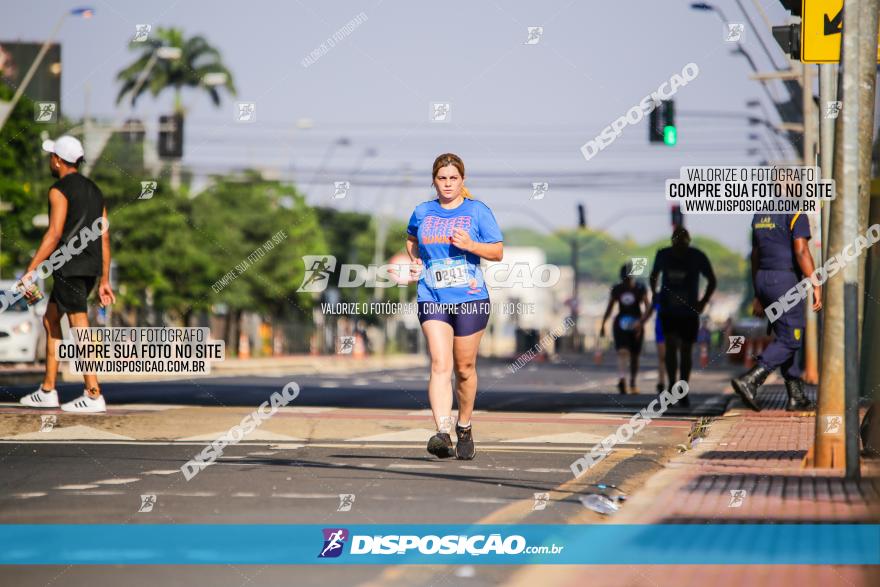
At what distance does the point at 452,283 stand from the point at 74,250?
3857mm

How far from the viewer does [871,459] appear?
873 centimetres

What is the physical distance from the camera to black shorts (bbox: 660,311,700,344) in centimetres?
1697

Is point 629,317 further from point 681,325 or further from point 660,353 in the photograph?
point 681,325

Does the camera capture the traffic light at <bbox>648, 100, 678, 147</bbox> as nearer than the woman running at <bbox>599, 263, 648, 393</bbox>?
No

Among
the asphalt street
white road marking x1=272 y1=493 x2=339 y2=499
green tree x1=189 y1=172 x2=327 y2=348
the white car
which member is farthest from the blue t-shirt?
green tree x1=189 y1=172 x2=327 y2=348

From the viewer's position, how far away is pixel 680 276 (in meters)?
17.1

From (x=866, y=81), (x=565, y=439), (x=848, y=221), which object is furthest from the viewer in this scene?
(x=565, y=439)

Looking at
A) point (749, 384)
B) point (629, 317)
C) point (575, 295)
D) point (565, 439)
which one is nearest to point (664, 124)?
point (629, 317)

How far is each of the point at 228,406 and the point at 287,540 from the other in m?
8.77

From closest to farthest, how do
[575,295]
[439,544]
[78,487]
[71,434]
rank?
[439,544]
[78,487]
[71,434]
[575,295]

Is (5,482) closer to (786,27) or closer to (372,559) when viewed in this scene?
(372,559)

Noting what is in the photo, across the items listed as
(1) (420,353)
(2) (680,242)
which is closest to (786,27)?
(2) (680,242)

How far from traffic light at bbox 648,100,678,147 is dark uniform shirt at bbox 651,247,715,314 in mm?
9205

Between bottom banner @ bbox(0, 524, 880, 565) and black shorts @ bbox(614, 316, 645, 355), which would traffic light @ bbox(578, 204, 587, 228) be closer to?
black shorts @ bbox(614, 316, 645, 355)
